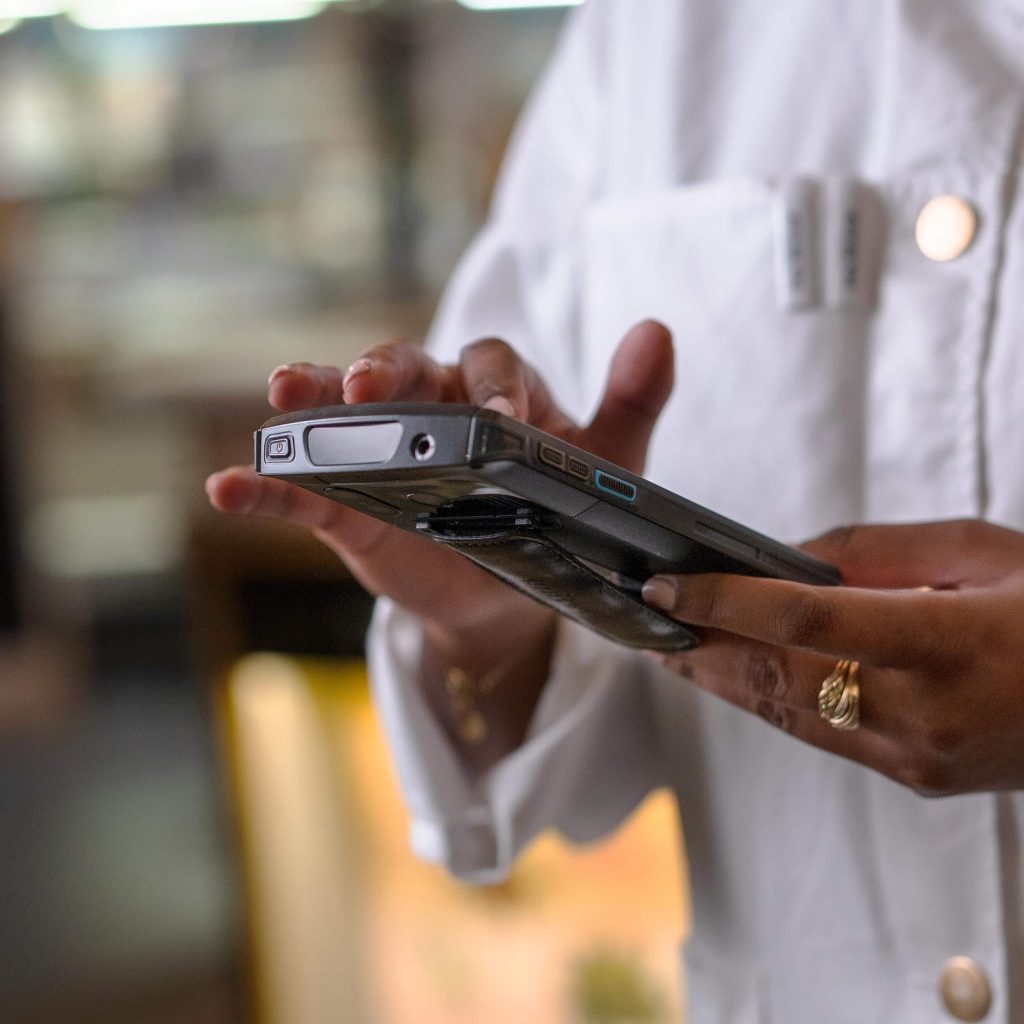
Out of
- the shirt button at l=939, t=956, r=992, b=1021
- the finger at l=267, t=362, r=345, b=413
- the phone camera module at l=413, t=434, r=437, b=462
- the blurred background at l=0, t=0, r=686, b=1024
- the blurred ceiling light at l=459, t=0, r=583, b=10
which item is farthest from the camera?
the blurred ceiling light at l=459, t=0, r=583, b=10

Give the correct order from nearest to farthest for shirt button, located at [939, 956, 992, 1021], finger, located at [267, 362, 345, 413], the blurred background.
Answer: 1. finger, located at [267, 362, 345, 413]
2. shirt button, located at [939, 956, 992, 1021]
3. the blurred background

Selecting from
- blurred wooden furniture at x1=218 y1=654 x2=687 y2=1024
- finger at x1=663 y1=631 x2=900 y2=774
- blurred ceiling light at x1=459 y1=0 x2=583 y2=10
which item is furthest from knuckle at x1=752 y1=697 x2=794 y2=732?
blurred ceiling light at x1=459 y1=0 x2=583 y2=10

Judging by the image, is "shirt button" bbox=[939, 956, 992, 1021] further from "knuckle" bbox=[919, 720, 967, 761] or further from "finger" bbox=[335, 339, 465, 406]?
"finger" bbox=[335, 339, 465, 406]

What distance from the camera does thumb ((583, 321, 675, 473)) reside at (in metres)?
0.51

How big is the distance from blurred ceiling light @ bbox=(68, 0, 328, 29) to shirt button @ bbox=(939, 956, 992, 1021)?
2.99 m

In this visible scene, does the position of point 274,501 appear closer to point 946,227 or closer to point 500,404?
point 500,404

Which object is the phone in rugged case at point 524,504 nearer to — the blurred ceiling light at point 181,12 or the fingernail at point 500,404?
the fingernail at point 500,404

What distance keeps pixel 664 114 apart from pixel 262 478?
34cm

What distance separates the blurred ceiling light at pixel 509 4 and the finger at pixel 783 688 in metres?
2.87

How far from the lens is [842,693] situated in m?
0.47

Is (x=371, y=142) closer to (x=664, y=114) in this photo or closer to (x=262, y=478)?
(x=664, y=114)

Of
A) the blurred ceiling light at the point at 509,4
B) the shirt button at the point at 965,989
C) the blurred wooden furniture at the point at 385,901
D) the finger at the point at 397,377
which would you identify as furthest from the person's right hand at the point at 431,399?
the blurred ceiling light at the point at 509,4

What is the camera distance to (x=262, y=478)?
0.49 metres

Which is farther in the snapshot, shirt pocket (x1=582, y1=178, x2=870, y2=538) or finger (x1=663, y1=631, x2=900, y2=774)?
shirt pocket (x1=582, y1=178, x2=870, y2=538)
